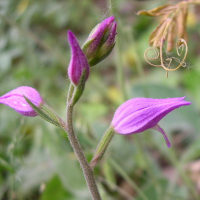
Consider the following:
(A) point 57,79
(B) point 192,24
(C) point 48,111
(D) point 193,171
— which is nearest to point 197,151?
(D) point 193,171

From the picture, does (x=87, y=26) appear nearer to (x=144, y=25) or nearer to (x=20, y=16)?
(x=144, y=25)

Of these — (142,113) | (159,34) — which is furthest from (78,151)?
(159,34)

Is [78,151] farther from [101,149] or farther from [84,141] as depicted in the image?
[84,141]

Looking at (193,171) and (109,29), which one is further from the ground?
(109,29)

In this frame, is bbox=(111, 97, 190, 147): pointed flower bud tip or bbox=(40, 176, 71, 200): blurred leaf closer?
bbox=(111, 97, 190, 147): pointed flower bud tip

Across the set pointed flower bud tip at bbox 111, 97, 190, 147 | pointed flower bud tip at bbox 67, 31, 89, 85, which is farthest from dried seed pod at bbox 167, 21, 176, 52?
pointed flower bud tip at bbox 67, 31, 89, 85

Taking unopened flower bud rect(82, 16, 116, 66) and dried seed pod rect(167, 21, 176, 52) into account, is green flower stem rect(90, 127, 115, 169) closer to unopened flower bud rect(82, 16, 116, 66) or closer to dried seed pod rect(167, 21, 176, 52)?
unopened flower bud rect(82, 16, 116, 66)

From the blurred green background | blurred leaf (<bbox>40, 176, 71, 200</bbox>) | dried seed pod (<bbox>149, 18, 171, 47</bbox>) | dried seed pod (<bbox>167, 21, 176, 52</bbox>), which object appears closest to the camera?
dried seed pod (<bbox>149, 18, 171, 47</bbox>)
